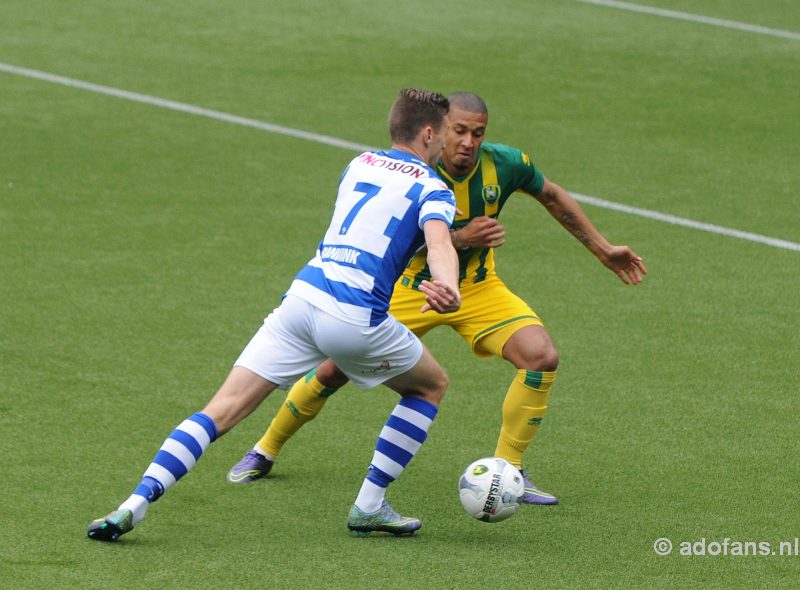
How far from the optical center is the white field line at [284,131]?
11.4 metres

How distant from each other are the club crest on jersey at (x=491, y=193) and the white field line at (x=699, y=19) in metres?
12.2

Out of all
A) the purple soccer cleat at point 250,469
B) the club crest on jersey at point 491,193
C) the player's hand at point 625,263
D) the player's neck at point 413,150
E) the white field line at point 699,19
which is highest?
the white field line at point 699,19

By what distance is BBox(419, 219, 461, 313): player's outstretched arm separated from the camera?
18.1 ft

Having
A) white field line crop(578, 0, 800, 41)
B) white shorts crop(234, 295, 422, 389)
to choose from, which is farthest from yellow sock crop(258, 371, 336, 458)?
white field line crop(578, 0, 800, 41)

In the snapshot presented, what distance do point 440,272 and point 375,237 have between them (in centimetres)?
48

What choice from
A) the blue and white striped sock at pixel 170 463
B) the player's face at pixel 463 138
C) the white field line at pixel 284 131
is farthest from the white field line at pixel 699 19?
the blue and white striped sock at pixel 170 463

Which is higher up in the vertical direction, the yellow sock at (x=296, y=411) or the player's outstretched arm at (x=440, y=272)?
the player's outstretched arm at (x=440, y=272)

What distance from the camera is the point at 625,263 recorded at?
23.9 feet

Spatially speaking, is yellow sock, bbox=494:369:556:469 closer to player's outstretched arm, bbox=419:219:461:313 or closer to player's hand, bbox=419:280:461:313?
player's outstretched arm, bbox=419:219:461:313

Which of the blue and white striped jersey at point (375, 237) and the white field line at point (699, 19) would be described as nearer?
the blue and white striped jersey at point (375, 237)

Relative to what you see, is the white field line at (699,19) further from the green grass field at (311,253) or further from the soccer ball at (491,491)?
the soccer ball at (491,491)

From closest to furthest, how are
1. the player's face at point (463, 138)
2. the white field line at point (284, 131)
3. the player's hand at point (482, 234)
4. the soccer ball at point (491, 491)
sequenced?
the soccer ball at point (491, 491)
the player's hand at point (482, 234)
the player's face at point (463, 138)
the white field line at point (284, 131)

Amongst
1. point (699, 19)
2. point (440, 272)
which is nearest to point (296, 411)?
point (440, 272)

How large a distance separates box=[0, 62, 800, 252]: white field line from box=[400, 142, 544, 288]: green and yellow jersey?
180 inches
